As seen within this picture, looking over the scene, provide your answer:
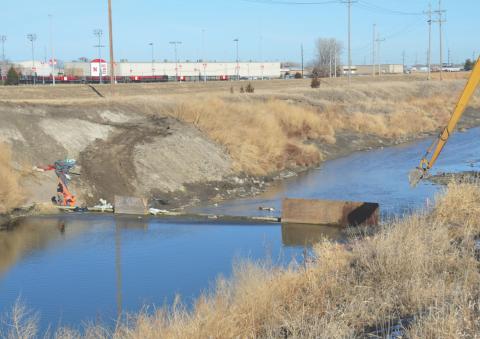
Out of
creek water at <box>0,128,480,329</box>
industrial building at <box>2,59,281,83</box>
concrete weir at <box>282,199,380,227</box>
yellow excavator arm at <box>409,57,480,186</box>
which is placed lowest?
creek water at <box>0,128,480,329</box>

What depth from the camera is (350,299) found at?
11.5 metres

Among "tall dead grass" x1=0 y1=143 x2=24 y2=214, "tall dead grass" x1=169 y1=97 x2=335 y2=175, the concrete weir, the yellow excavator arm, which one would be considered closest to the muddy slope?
"tall dead grass" x1=0 y1=143 x2=24 y2=214

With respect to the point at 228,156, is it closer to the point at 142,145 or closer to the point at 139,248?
the point at 142,145

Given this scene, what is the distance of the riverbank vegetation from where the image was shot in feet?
30.8

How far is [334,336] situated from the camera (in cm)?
873

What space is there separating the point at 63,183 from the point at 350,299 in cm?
1733

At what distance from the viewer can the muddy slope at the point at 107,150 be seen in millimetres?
28828

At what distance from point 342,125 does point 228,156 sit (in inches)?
864

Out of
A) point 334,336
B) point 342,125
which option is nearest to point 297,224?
point 334,336

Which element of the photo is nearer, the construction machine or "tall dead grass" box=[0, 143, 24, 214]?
"tall dead grass" box=[0, 143, 24, 214]

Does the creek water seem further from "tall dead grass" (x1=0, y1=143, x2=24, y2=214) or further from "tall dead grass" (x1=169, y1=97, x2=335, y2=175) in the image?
"tall dead grass" (x1=169, y1=97, x2=335, y2=175)

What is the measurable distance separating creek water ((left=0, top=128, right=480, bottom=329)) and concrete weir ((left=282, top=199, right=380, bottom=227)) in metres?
0.43

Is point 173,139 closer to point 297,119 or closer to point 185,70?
point 297,119

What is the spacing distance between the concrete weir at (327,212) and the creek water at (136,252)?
0.43m
